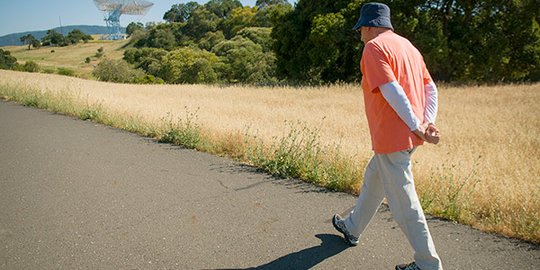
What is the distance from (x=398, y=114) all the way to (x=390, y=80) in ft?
0.83

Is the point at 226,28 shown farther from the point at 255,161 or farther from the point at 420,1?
the point at 255,161

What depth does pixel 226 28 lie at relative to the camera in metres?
90.3

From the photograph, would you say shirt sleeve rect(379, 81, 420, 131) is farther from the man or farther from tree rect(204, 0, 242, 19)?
tree rect(204, 0, 242, 19)

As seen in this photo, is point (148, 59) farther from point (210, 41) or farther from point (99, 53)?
point (99, 53)

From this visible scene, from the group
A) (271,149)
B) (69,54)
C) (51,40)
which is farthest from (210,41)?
(271,149)

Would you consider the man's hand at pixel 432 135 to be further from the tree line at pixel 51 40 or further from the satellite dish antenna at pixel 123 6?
the tree line at pixel 51 40

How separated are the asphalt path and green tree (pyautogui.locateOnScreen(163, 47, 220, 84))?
49.6 meters

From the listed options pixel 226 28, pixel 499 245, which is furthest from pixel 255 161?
pixel 226 28

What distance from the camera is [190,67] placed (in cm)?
5584

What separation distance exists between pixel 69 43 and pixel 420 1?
130 meters

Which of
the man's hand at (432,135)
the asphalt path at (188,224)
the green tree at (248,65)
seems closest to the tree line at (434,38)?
the green tree at (248,65)

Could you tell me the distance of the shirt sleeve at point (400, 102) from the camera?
2.67 metres

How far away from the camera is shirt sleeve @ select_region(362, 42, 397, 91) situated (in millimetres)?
2699

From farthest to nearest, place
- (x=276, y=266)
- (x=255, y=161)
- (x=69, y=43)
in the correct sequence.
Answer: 1. (x=69, y=43)
2. (x=255, y=161)
3. (x=276, y=266)
